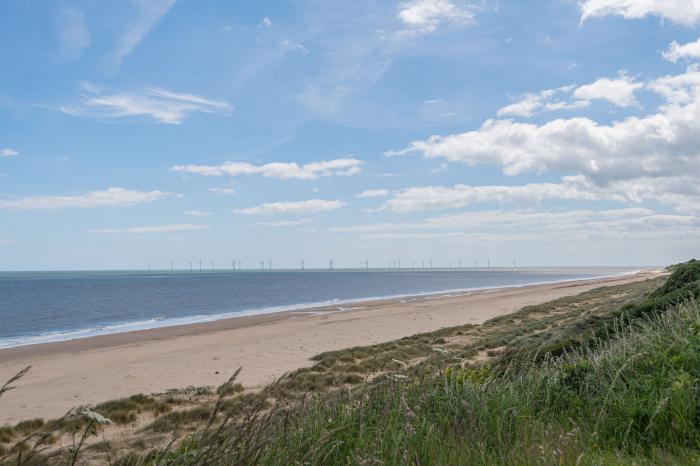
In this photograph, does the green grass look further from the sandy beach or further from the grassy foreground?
the sandy beach

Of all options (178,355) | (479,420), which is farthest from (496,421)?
(178,355)

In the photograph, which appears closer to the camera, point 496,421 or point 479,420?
point 479,420

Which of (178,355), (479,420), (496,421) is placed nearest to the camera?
(479,420)

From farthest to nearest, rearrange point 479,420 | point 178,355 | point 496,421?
point 178,355 < point 496,421 < point 479,420

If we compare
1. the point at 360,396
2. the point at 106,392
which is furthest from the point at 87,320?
the point at 360,396

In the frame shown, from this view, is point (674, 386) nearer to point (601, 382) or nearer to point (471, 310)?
point (601, 382)

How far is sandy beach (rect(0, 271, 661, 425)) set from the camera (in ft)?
55.7

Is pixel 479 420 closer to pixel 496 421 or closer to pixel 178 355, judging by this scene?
pixel 496 421

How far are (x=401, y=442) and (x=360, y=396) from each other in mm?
850

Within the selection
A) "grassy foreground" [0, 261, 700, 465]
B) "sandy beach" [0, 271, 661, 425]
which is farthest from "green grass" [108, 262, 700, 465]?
"sandy beach" [0, 271, 661, 425]

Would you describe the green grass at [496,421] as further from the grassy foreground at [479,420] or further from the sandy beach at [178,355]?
the sandy beach at [178,355]

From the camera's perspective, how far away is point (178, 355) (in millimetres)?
24047

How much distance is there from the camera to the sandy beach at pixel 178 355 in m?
17.0

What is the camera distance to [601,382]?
6160 millimetres
